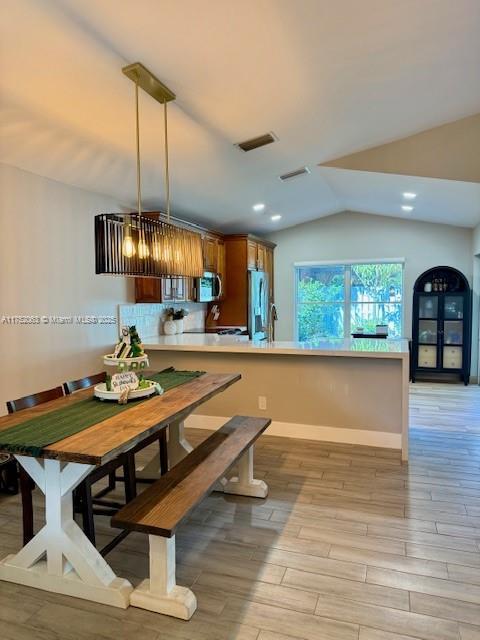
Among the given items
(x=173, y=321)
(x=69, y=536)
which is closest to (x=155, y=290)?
(x=173, y=321)

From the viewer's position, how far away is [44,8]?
6.41 ft

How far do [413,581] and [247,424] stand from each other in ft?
4.61

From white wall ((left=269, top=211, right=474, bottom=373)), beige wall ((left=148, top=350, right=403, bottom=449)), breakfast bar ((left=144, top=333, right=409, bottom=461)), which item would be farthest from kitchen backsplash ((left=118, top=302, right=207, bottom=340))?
white wall ((left=269, top=211, right=474, bottom=373))

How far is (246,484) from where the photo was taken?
3002 millimetres

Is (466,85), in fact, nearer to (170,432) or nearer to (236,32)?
(236,32)

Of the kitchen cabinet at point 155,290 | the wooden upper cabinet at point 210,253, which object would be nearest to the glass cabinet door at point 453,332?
the wooden upper cabinet at point 210,253

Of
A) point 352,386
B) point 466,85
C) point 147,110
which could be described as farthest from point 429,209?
point 147,110

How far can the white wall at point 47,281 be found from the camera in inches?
129

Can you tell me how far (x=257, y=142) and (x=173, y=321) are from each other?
2.46 meters

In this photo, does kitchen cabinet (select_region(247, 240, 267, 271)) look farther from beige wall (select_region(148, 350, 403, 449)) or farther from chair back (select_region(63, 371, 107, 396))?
chair back (select_region(63, 371, 107, 396))

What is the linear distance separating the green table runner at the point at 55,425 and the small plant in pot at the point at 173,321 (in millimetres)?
2718

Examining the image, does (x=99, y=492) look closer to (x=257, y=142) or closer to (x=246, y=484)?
(x=246, y=484)

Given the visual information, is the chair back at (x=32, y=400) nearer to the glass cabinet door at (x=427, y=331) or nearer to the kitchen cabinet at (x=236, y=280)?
the kitchen cabinet at (x=236, y=280)

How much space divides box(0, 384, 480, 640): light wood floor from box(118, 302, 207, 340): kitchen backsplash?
2.13 m
